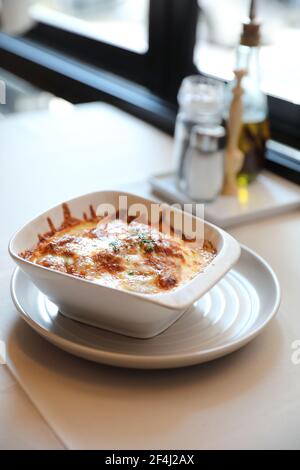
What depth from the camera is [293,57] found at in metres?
1.64

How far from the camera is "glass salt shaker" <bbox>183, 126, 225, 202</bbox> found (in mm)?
1233

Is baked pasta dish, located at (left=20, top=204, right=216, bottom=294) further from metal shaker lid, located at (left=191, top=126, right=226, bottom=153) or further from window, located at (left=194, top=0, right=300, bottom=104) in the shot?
window, located at (left=194, top=0, right=300, bottom=104)

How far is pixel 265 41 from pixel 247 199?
37cm

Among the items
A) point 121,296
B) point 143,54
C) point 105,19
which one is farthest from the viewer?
point 105,19

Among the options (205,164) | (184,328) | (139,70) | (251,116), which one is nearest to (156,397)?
(184,328)

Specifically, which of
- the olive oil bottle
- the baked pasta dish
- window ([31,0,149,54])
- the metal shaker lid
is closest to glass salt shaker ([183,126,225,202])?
the metal shaker lid

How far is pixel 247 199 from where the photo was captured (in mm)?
1308

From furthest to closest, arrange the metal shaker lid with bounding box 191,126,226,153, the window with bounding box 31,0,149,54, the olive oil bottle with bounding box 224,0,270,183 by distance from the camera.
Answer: the window with bounding box 31,0,149,54 < the olive oil bottle with bounding box 224,0,270,183 < the metal shaker lid with bounding box 191,126,226,153

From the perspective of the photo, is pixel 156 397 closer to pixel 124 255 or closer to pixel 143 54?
pixel 124 255

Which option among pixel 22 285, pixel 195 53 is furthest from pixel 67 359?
pixel 195 53

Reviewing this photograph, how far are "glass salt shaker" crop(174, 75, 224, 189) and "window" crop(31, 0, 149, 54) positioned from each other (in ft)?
2.29

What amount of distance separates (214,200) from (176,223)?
358mm
